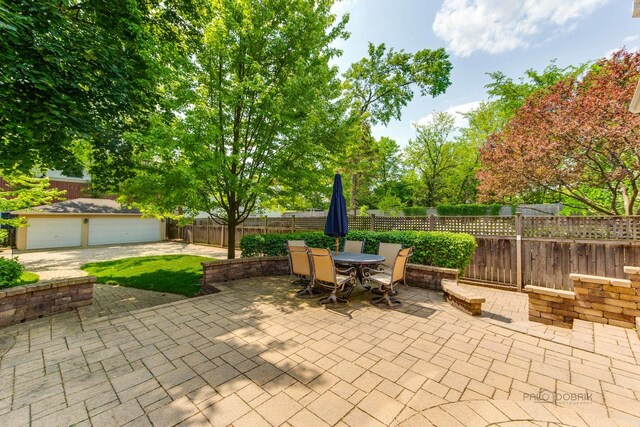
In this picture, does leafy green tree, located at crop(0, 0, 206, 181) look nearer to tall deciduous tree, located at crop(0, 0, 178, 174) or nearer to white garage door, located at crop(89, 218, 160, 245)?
tall deciduous tree, located at crop(0, 0, 178, 174)

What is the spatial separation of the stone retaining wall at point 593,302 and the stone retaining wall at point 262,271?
1.46 meters

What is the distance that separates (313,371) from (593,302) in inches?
184

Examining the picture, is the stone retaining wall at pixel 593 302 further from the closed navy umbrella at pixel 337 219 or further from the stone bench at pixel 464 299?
the closed navy umbrella at pixel 337 219

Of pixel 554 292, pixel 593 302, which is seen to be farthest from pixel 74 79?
pixel 593 302

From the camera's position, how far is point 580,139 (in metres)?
7.18

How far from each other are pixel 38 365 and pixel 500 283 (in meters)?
9.30

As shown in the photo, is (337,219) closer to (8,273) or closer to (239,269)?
(239,269)

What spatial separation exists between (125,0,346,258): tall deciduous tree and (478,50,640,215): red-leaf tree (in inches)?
262

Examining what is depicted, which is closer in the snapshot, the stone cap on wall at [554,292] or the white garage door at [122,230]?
the stone cap on wall at [554,292]

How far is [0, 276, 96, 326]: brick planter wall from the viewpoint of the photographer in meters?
3.79

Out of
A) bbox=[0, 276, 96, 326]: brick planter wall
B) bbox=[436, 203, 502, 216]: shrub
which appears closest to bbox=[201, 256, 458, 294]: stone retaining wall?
bbox=[0, 276, 96, 326]: brick planter wall

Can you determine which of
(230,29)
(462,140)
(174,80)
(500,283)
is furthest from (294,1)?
(462,140)

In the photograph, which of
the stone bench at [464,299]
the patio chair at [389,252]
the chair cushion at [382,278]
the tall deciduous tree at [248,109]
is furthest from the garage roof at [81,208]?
the stone bench at [464,299]

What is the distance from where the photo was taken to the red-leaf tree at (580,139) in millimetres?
6699
